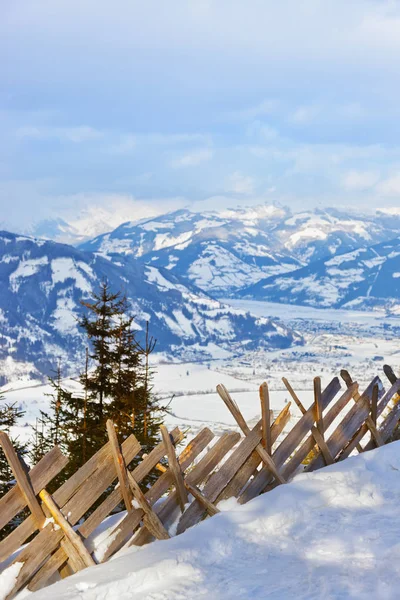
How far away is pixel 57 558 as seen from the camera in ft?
22.2

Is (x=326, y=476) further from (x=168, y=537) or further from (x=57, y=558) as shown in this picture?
(x=57, y=558)

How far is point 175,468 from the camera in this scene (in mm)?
7531

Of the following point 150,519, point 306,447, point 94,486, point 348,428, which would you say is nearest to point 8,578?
point 94,486

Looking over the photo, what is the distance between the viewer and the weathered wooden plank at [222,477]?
7703 millimetres

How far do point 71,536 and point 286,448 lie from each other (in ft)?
12.2

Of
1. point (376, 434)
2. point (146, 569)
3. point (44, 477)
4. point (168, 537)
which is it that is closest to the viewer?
point (146, 569)

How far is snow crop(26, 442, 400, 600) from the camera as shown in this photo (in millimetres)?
5816

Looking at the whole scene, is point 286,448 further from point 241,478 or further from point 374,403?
point 374,403

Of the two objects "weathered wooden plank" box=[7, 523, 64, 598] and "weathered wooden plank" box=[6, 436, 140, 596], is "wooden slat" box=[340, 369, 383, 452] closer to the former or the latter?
"weathered wooden plank" box=[6, 436, 140, 596]

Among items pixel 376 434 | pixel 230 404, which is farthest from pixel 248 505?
pixel 376 434

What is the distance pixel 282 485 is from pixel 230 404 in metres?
1.37

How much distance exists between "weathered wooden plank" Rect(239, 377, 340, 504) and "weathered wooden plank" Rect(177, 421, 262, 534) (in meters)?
0.43

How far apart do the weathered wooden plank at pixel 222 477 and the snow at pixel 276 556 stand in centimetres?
33

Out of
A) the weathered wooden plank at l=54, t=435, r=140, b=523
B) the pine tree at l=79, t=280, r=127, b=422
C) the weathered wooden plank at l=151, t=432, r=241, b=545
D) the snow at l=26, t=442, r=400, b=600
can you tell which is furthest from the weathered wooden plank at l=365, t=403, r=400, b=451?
the pine tree at l=79, t=280, r=127, b=422
